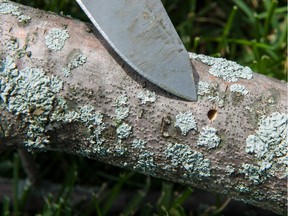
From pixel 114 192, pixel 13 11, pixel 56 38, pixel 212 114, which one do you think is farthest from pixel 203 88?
pixel 114 192

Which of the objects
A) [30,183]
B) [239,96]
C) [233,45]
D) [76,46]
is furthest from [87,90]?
[233,45]

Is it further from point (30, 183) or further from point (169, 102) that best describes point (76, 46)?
point (30, 183)

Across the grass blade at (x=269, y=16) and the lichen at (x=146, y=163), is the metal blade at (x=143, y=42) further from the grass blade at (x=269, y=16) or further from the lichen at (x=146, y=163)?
the grass blade at (x=269, y=16)

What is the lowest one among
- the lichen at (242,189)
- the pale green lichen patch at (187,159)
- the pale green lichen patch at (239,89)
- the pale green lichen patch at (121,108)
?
the lichen at (242,189)

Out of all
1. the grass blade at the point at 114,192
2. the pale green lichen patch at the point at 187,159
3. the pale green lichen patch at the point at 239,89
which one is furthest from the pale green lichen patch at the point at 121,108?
the grass blade at the point at 114,192

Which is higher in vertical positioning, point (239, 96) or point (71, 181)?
point (239, 96)

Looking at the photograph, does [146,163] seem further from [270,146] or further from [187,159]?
[270,146]

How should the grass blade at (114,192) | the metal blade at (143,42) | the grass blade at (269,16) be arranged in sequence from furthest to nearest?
the grass blade at (269,16), the grass blade at (114,192), the metal blade at (143,42)
